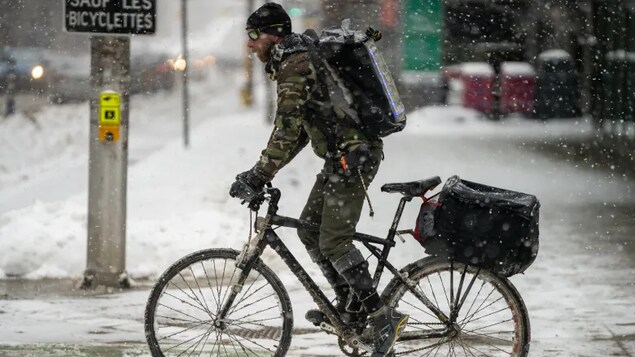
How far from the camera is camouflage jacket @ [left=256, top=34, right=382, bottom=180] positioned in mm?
5488

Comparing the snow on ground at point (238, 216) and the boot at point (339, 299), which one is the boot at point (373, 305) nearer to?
the boot at point (339, 299)

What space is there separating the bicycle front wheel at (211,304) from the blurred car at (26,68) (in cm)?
2452

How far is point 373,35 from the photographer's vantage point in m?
5.55

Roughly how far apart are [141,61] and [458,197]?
37.8 metres

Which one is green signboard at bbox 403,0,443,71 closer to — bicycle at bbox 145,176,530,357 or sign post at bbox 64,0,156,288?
sign post at bbox 64,0,156,288

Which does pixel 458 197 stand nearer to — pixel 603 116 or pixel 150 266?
pixel 150 266

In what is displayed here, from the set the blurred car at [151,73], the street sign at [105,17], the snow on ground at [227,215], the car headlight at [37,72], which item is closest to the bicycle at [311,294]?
the snow on ground at [227,215]

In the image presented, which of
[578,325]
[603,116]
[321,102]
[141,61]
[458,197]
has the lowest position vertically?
[578,325]

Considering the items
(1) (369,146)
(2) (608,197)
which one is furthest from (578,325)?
(2) (608,197)

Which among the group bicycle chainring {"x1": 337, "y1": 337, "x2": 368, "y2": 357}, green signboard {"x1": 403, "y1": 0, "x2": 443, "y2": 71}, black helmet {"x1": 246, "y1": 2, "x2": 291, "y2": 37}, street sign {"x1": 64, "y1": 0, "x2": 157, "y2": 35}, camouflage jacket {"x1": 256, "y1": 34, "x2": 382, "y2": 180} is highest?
green signboard {"x1": 403, "y1": 0, "x2": 443, "y2": 71}

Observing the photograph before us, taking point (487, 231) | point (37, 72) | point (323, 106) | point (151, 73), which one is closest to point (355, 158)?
point (323, 106)

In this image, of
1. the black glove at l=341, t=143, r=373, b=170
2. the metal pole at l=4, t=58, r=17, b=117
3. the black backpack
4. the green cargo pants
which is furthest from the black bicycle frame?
the metal pole at l=4, t=58, r=17, b=117

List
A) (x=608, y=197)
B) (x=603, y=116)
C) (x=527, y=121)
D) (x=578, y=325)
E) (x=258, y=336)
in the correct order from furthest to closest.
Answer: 1. (x=527, y=121)
2. (x=603, y=116)
3. (x=608, y=197)
4. (x=578, y=325)
5. (x=258, y=336)

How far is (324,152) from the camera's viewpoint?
5.71 m
